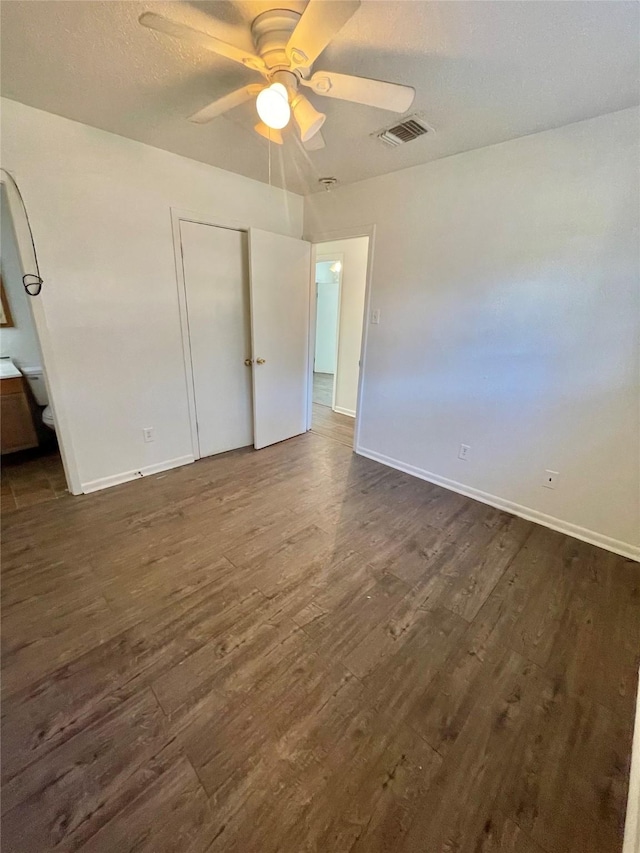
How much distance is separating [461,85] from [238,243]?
6.50 ft

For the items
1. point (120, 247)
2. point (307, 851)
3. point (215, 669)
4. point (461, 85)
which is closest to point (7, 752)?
point (215, 669)

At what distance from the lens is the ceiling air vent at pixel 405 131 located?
1.93 m

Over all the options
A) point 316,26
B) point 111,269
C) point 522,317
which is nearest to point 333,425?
point 522,317

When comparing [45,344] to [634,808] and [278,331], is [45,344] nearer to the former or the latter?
[278,331]

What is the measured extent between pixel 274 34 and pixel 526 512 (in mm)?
2921

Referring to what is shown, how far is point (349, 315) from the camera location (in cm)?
454

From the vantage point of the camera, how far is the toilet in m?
3.07

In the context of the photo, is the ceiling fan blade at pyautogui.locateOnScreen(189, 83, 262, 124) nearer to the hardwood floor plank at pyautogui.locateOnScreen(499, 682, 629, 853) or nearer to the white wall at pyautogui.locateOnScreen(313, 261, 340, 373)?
the hardwood floor plank at pyautogui.locateOnScreen(499, 682, 629, 853)

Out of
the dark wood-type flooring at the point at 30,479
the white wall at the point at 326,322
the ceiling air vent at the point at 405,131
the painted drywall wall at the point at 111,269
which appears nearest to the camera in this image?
the ceiling air vent at the point at 405,131

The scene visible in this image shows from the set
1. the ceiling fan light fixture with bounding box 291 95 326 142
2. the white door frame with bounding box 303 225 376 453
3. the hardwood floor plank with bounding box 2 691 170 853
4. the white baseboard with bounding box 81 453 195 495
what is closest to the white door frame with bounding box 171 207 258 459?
the white baseboard with bounding box 81 453 195 495

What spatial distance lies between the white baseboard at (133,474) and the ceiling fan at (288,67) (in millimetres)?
2501

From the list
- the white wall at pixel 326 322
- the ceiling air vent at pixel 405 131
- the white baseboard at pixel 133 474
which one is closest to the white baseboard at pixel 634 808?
the ceiling air vent at pixel 405 131

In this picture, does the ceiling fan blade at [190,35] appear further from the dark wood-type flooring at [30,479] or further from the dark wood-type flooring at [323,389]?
the dark wood-type flooring at [323,389]

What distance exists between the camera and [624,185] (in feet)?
6.02
